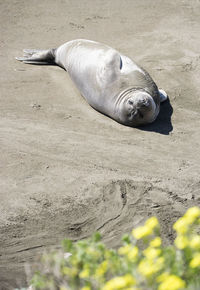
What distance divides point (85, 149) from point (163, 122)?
4.15 ft

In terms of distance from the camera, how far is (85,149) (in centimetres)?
548

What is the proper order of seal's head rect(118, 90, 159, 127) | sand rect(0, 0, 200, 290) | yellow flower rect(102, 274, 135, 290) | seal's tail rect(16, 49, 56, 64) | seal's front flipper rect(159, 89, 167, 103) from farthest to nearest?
1. seal's tail rect(16, 49, 56, 64)
2. seal's front flipper rect(159, 89, 167, 103)
3. seal's head rect(118, 90, 159, 127)
4. sand rect(0, 0, 200, 290)
5. yellow flower rect(102, 274, 135, 290)

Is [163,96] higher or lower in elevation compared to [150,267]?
lower

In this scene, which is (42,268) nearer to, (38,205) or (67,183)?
(38,205)

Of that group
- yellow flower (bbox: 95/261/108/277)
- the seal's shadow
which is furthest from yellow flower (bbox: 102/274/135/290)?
the seal's shadow

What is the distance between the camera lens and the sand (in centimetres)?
424

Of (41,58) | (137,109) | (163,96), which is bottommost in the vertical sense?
(41,58)

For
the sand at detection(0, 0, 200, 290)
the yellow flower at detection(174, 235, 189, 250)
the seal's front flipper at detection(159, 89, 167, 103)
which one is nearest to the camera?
the yellow flower at detection(174, 235, 189, 250)

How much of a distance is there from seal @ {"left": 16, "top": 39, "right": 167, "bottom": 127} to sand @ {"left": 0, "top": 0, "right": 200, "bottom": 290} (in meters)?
0.14

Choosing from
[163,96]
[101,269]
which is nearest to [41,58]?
[163,96]

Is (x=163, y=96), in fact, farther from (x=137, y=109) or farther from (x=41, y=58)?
(x=41, y=58)

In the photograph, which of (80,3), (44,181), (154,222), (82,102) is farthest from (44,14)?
(154,222)

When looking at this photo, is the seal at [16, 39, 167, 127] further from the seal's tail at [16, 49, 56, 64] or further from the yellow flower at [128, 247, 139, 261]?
the yellow flower at [128, 247, 139, 261]

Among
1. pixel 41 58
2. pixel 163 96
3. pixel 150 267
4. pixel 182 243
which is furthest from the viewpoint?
pixel 41 58
